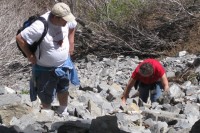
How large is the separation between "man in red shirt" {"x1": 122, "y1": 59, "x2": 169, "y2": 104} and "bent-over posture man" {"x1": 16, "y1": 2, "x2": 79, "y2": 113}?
1.55 m

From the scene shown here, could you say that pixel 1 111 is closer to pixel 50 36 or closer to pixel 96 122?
pixel 50 36

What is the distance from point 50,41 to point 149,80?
256 cm

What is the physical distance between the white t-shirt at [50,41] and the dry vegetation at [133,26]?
9.06 meters

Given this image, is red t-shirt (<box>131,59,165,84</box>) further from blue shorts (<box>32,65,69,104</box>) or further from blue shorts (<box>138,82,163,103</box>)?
blue shorts (<box>32,65,69,104</box>)

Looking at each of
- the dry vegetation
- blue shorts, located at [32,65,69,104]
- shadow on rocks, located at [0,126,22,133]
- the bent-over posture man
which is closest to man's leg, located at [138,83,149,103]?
the bent-over posture man

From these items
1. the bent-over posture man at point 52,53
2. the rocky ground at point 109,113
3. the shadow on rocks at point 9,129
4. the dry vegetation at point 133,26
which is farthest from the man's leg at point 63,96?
the dry vegetation at point 133,26

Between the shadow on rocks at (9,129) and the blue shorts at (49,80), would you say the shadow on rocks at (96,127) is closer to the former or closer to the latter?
the shadow on rocks at (9,129)

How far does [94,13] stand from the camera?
1788 centimetres

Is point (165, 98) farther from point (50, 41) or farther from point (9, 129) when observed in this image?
point (9, 129)

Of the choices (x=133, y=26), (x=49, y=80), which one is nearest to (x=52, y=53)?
(x=49, y=80)

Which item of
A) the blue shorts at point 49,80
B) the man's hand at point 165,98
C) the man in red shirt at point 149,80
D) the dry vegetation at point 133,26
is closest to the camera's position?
the blue shorts at point 49,80

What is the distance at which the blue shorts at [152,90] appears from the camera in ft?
31.3

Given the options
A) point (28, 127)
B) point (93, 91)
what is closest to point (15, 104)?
point (28, 127)

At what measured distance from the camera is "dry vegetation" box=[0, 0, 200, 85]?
1700 cm
